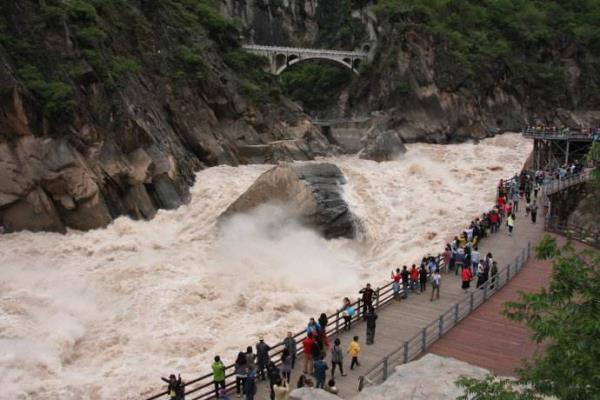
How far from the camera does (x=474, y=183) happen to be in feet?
141

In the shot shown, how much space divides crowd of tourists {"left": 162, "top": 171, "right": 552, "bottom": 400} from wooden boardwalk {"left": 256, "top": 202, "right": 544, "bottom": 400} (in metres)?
0.19

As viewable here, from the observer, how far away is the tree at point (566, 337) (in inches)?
294

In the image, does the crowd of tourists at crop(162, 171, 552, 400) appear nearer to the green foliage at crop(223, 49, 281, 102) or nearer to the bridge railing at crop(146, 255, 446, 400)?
the bridge railing at crop(146, 255, 446, 400)

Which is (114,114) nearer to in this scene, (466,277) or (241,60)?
(241,60)

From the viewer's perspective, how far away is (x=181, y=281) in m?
24.3

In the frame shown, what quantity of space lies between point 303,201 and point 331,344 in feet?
47.2

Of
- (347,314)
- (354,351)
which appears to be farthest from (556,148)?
(354,351)

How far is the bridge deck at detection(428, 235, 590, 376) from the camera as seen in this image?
15.4 meters

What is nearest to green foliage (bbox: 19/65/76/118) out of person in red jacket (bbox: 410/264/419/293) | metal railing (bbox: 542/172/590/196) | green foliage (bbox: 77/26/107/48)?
green foliage (bbox: 77/26/107/48)

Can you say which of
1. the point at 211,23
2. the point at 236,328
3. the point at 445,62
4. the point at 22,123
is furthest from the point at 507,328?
the point at 445,62

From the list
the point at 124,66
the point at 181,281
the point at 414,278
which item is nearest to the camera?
the point at 414,278

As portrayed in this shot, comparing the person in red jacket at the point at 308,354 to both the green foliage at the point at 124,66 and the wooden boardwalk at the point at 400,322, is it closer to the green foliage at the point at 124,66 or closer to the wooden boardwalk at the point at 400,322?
the wooden boardwalk at the point at 400,322

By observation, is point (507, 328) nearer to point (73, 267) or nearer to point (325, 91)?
point (73, 267)

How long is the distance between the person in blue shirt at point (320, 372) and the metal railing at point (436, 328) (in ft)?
2.94
